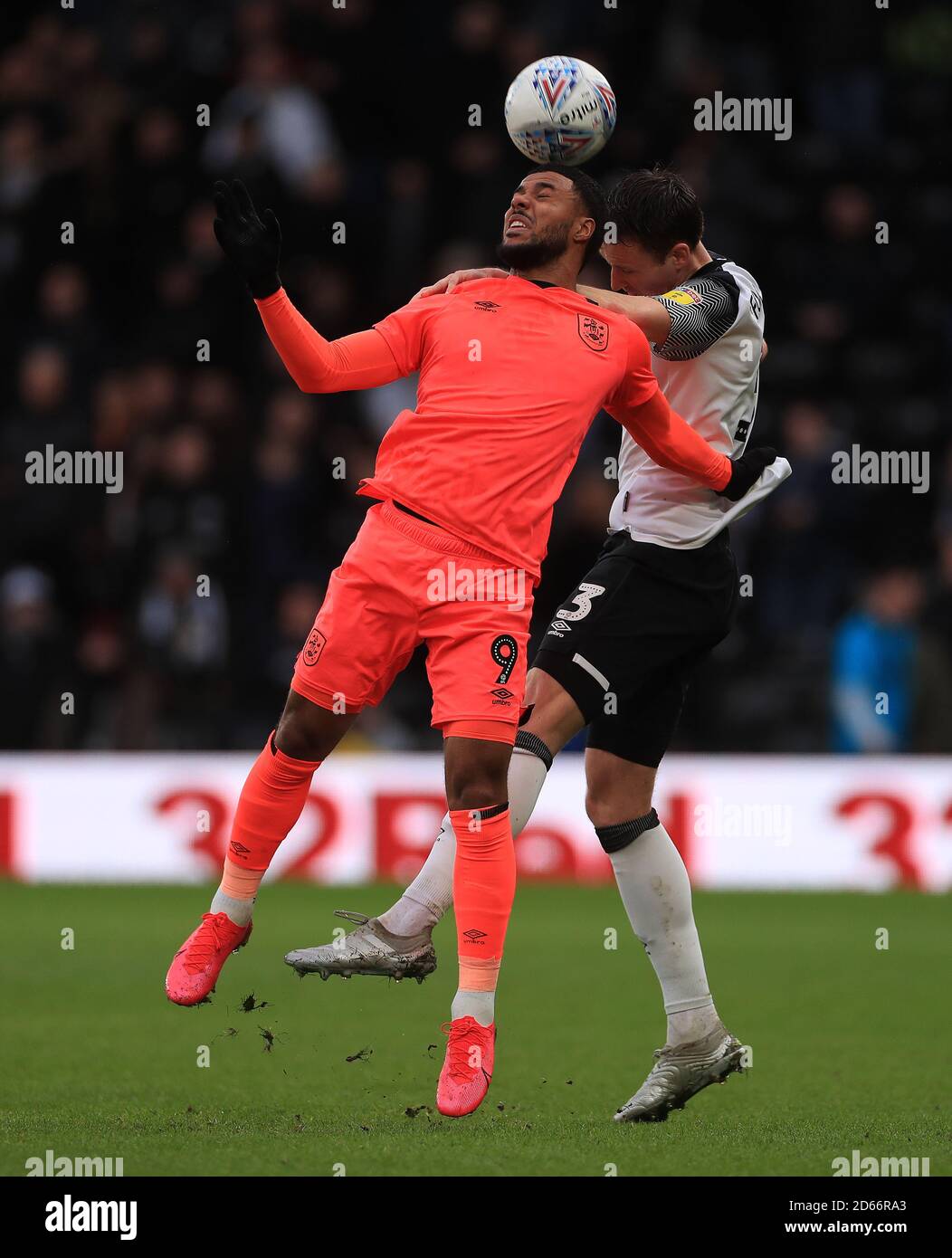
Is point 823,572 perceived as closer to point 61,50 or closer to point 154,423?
point 154,423

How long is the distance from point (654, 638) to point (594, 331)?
927 millimetres

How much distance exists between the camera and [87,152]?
13.8m

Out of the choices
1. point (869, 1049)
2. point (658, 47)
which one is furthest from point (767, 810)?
point (658, 47)

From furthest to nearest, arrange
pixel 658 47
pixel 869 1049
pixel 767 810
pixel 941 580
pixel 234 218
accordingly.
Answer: pixel 658 47
pixel 941 580
pixel 767 810
pixel 869 1049
pixel 234 218

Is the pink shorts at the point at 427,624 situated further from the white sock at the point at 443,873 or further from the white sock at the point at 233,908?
the white sock at the point at 233,908

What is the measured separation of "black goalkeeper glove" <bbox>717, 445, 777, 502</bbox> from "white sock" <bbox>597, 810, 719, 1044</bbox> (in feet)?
3.08

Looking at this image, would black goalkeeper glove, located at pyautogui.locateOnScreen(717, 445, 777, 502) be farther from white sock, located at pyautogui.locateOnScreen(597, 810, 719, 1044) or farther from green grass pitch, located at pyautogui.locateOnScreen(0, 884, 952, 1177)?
green grass pitch, located at pyautogui.locateOnScreen(0, 884, 952, 1177)

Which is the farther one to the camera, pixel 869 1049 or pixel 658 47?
pixel 658 47

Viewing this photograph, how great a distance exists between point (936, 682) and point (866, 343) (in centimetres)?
269

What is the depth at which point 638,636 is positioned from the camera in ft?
18.8

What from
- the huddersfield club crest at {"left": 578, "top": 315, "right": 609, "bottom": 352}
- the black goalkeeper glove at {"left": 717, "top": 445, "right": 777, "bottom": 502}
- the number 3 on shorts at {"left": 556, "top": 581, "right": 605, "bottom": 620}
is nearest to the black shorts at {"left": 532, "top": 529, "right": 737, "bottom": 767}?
the number 3 on shorts at {"left": 556, "top": 581, "right": 605, "bottom": 620}

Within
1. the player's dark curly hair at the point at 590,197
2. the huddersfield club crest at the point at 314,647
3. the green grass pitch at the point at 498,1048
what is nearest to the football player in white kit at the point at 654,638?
the player's dark curly hair at the point at 590,197

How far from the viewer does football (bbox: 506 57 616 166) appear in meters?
5.58

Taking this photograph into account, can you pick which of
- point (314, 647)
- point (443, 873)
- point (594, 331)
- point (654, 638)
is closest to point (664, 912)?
point (443, 873)
